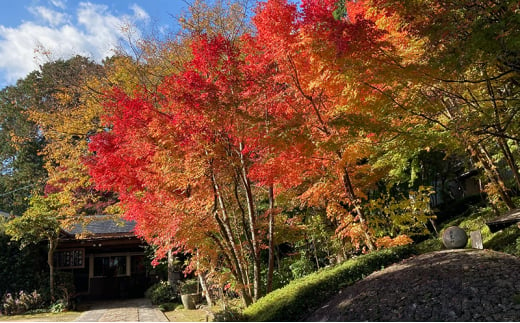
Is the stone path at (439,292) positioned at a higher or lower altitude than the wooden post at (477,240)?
lower

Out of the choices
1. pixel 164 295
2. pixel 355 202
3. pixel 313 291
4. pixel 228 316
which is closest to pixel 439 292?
pixel 313 291

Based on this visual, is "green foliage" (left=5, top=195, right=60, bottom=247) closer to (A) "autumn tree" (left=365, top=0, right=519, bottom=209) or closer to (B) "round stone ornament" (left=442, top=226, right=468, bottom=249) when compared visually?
(A) "autumn tree" (left=365, top=0, right=519, bottom=209)

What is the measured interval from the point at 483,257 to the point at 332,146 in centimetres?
315

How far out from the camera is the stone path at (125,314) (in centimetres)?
1048

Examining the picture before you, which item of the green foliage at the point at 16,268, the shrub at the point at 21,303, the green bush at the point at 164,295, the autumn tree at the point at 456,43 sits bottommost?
the green bush at the point at 164,295

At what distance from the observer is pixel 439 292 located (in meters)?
5.49

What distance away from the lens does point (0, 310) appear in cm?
1268

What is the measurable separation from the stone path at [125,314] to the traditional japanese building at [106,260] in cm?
280

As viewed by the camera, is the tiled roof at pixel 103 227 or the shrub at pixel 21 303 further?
the tiled roof at pixel 103 227

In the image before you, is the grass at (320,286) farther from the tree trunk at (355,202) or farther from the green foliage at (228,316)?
the tree trunk at (355,202)

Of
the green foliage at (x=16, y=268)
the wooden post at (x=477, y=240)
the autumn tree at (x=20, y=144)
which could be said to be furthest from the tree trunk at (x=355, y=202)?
the autumn tree at (x=20, y=144)

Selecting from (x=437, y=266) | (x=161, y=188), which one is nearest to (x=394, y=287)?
(x=437, y=266)

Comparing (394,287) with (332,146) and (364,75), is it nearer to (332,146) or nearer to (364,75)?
(332,146)

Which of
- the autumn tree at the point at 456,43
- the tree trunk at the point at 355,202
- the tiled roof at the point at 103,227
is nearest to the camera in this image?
the autumn tree at the point at 456,43
